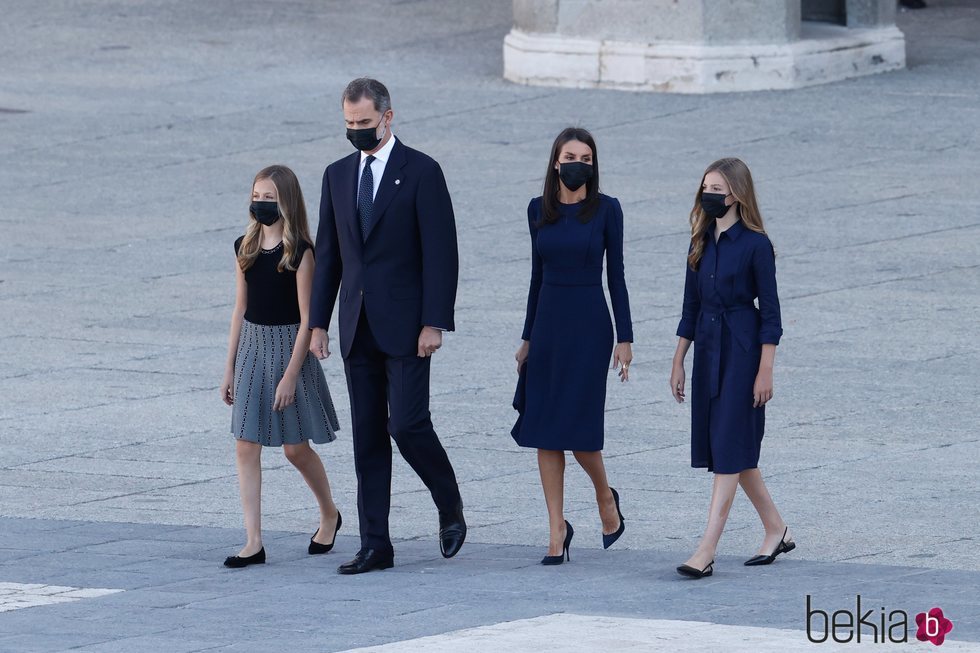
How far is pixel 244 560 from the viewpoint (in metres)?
7.83

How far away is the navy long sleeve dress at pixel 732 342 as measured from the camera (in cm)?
759

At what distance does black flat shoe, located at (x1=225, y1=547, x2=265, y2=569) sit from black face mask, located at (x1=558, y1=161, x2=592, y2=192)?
6.22 feet

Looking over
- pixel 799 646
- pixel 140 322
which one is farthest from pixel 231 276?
pixel 799 646

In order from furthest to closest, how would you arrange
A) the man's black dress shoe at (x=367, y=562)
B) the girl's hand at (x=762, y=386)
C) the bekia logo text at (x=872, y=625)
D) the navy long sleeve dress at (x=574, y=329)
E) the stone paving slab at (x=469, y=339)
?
1. the navy long sleeve dress at (x=574, y=329)
2. the man's black dress shoe at (x=367, y=562)
3. the girl's hand at (x=762, y=386)
4. the stone paving slab at (x=469, y=339)
5. the bekia logo text at (x=872, y=625)

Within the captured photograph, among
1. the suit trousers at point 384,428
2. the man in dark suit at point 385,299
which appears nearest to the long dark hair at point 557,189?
the man in dark suit at point 385,299

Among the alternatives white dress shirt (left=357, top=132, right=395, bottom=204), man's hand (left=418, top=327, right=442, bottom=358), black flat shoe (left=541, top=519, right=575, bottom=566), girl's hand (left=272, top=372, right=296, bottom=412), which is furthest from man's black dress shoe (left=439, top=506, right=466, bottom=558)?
white dress shirt (left=357, top=132, right=395, bottom=204)

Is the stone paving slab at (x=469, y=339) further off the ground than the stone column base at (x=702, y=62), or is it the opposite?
the stone column base at (x=702, y=62)

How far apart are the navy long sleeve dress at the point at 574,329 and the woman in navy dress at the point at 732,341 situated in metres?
0.31

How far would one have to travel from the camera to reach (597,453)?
783 centimetres

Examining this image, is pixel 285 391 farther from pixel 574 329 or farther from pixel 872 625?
pixel 872 625

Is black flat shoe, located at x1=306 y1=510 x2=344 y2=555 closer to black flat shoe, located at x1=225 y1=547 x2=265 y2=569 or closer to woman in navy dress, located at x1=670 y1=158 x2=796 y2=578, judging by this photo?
black flat shoe, located at x1=225 y1=547 x2=265 y2=569

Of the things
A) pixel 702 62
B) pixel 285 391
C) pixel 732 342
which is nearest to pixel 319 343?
pixel 285 391

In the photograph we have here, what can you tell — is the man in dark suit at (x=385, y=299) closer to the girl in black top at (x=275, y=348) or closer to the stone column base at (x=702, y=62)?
the girl in black top at (x=275, y=348)

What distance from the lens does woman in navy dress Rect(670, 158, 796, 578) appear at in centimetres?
758
